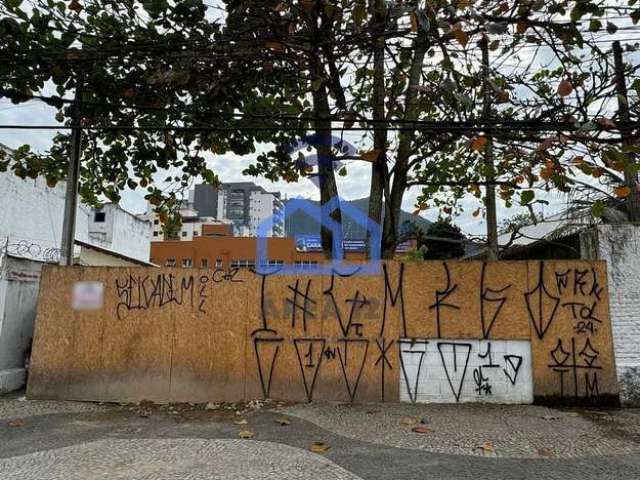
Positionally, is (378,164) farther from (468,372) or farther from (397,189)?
(468,372)

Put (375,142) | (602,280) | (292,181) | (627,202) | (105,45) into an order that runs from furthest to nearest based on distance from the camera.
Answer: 1. (292,181)
2. (627,202)
3. (375,142)
4. (105,45)
5. (602,280)

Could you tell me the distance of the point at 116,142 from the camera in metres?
8.48

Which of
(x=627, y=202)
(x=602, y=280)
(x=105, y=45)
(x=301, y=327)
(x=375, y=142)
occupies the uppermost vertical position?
(x=105, y=45)

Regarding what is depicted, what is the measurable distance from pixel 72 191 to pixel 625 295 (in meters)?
8.01

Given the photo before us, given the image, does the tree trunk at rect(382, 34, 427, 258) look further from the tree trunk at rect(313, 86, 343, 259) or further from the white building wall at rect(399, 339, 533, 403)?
the white building wall at rect(399, 339, 533, 403)

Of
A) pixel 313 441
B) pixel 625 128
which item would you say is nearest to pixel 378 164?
pixel 625 128

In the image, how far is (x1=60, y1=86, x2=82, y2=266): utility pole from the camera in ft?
24.2

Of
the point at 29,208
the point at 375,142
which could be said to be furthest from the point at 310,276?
the point at 29,208

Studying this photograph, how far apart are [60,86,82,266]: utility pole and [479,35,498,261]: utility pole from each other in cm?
591

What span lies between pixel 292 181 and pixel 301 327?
3.33 metres

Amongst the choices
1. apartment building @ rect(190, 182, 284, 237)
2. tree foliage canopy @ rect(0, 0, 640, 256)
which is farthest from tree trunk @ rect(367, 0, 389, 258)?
apartment building @ rect(190, 182, 284, 237)

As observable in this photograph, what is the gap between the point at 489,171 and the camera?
318 inches

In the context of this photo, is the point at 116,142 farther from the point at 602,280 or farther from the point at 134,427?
the point at 602,280

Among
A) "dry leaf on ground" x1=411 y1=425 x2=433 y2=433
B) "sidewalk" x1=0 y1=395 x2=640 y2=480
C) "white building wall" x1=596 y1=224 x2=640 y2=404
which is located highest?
"white building wall" x1=596 y1=224 x2=640 y2=404
